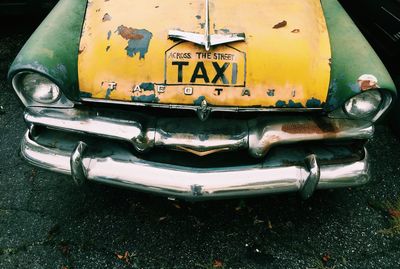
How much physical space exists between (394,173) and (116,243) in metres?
2.01

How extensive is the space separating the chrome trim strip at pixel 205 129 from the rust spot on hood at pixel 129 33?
1.29ft

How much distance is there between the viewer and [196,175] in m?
2.16

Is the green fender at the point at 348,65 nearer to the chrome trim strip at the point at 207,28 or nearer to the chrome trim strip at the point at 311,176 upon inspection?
the chrome trim strip at the point at 311,176

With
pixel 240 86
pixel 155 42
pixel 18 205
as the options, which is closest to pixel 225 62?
pixel 240 86

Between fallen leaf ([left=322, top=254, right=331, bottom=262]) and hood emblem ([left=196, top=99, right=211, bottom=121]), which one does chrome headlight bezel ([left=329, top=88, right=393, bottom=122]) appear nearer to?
hood emblem ([left=196, top=99, right=211, bottom=121])

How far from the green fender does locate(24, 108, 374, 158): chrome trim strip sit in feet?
0.48

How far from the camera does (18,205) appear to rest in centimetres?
277

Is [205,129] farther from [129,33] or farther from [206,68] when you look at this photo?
[129,33]

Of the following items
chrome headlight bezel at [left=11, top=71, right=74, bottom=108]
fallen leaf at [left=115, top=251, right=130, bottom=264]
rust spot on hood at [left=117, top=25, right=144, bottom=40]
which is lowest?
fallen leaf at [left=115, top=251, right=130, bottom=264]

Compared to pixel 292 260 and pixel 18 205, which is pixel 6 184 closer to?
pixel 18 205

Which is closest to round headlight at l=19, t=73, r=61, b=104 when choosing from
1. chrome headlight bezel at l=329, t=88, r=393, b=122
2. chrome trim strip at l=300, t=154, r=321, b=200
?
chrome trim strip at l=300, t=154, r=321, b=200

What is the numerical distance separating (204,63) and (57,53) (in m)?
0.76

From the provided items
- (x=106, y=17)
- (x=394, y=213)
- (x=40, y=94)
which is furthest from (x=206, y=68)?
(x=394, y=213)

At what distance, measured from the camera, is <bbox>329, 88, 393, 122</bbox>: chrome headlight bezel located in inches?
87.0
